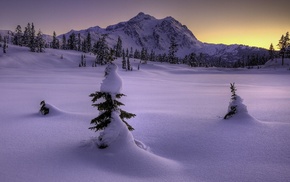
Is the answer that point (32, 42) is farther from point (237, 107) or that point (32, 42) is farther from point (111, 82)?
point (111, 82)

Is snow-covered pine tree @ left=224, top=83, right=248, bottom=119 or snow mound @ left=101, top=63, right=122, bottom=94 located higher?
snow mound @ left=101, top=63, right=122, bottom=94

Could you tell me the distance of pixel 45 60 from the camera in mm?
84312

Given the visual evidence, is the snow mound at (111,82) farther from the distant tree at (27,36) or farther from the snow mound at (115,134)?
the distant tree at (27,36)

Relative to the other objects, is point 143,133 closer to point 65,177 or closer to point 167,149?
point 167,149

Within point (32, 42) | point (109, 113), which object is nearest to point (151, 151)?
point (109, 113)

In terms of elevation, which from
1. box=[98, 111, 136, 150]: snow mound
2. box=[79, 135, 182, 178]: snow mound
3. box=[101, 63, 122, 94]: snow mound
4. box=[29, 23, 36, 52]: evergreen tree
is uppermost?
box=[29, 23, 36, 52]: evergreen tree

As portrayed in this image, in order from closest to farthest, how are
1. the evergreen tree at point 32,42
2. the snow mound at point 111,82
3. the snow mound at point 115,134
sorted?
the snow mound at point 115,134
the snow mound at point 111,82
the evergreen tree at point 32,42

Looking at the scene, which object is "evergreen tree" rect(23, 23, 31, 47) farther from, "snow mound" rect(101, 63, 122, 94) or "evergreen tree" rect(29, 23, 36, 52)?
"snow mound" rect(101, 63, 122, 94)

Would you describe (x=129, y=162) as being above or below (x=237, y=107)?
below

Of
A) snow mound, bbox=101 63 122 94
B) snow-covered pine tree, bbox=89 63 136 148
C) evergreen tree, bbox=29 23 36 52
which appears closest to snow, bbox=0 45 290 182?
snow-covered pine tree, bbox=89 63 136 148

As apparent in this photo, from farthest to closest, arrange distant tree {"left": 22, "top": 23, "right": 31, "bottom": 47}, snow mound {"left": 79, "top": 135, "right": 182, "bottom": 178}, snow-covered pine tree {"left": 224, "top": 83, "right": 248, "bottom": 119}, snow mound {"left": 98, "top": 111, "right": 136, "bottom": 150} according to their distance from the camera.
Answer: distant tree {"left": 22, "top": 23, "right": 31, "bottom": 47}
snow-covered pine tree {"left": 224, "top": 83, "right": 248, "bottom": 119}
snow mound {"left": 98, "top": 111, "right": 136, "bottom": 150}
snow mound {"left": 79, "top": 135, "right": 182, "bottom": 178}

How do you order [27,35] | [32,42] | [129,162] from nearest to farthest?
1. [129,162]
2. [32,42]
3. [27,35]

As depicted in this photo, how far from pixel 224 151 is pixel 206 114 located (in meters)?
5.97

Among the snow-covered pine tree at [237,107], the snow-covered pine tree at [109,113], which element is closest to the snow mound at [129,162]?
the snow-covered pine tree at [109,113]
